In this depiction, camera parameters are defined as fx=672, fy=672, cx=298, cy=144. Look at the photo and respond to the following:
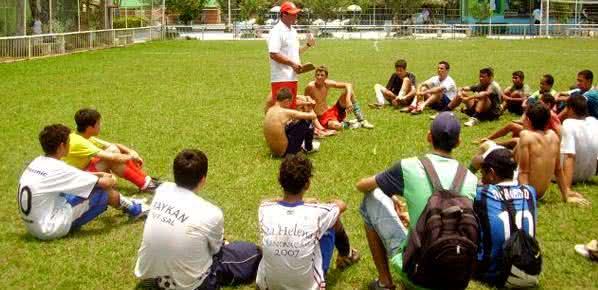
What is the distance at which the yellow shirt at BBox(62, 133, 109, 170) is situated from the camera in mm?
6898

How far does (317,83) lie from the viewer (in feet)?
39.3

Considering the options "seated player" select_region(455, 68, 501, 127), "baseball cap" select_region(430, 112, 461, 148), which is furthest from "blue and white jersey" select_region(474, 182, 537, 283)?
"seated player" select_region(455, 68, 501, 127)

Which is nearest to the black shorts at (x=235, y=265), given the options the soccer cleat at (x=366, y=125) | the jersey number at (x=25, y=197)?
the jersey number at (x=25, y=197)

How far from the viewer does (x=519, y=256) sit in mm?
4969

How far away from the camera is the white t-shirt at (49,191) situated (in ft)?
19.6

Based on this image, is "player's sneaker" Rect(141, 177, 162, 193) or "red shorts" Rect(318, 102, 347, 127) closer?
"player's sneaker" Rect(141, 177, 162, 193)

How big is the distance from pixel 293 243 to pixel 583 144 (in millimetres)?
5011

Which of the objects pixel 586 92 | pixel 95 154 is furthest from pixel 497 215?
pixel 586 92

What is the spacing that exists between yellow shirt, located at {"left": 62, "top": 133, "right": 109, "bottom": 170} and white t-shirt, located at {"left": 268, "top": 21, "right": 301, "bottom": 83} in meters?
4.11

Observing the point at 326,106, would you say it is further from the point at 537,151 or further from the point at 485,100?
the point at 537,151

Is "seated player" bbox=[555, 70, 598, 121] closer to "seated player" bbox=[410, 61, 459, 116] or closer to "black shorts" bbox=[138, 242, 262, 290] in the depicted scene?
"seated player" bbox=[410, 61, 459, 116]

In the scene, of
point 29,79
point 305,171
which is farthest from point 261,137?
point 29,79

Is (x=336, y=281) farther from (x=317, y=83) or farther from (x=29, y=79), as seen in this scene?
(x=29, y=79)

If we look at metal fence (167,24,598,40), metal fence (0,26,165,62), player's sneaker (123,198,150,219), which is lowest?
player's sneaker (123,198,150,219)
